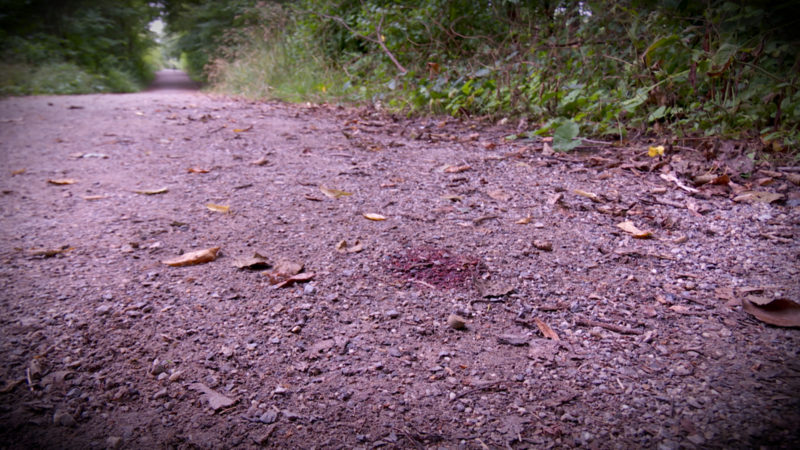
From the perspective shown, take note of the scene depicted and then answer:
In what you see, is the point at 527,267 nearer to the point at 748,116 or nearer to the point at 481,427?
the point at 481,427

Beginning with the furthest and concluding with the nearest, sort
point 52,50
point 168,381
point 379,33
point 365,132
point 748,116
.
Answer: point 52,50 < point 379,33 < point 365,132 < point 748,116 < point 168,381

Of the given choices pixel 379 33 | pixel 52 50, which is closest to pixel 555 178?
pixel 379 33

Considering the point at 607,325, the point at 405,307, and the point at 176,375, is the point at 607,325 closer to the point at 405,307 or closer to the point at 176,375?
the point at 405,307

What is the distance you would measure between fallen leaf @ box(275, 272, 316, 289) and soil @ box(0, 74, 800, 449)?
0.01 m

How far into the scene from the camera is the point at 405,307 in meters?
1.29

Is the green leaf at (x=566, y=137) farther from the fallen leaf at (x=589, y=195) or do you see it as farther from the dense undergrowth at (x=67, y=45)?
the dense undergrowth at (x=67, y=45)

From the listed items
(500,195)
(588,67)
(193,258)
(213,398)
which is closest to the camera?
(213,398)

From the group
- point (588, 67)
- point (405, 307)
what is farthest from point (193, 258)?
point (588, 67)

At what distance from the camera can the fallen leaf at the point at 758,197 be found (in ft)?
6.11

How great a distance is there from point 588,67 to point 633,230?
1.81 m

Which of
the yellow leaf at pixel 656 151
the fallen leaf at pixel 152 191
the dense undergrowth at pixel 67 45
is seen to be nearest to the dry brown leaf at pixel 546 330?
the yellow leaf at pixel 656 151

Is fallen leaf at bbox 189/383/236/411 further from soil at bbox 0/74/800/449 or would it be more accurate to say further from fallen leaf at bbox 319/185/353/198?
fallen leaf at bbox 319/185/353/198

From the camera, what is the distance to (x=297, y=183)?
232 cm

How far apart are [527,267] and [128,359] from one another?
3.94 ft
